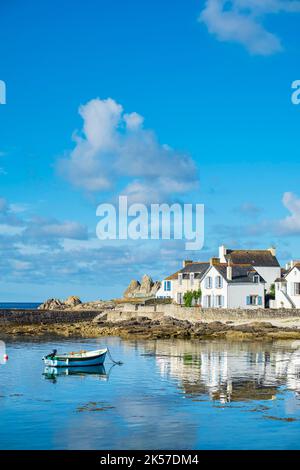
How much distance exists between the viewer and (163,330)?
→ 67.6 m

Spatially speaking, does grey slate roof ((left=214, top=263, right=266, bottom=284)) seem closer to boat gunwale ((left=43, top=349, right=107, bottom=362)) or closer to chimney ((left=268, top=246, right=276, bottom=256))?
chimney ((left=268, top=246, right=276, bottom=256))

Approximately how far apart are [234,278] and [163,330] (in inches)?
432

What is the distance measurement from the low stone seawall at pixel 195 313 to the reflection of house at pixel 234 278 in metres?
3.46

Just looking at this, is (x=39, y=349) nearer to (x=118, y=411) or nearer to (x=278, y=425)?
(x=118, y=411)

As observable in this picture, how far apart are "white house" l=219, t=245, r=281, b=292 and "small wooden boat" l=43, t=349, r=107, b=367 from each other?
3564 cm

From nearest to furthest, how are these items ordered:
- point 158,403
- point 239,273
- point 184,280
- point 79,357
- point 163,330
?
point 158,403, point 79,357, point 163,330, point 239,273, point 184,280

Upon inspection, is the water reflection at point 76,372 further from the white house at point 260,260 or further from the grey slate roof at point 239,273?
the white house at point 260,260

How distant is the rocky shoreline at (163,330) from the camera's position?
202 feet

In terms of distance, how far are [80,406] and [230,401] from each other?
6.60m

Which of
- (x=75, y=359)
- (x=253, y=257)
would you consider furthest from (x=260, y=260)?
(x=75, y=359)

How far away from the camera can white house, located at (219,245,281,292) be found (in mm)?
76875

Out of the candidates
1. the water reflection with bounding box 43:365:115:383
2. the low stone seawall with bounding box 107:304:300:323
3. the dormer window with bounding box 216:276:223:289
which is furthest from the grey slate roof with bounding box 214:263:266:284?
the water reflection with bounding box 43:365:115:383

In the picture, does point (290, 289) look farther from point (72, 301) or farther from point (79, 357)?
point (72, 301)
